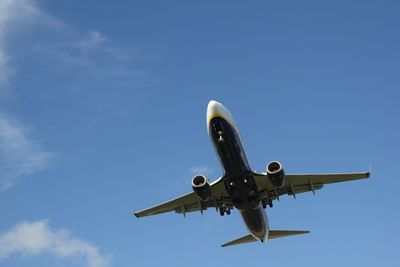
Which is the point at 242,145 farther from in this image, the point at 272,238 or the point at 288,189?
the point at 272,238

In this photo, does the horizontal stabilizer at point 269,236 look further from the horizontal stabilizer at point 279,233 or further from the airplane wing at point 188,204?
the airplane wing at point 188,204

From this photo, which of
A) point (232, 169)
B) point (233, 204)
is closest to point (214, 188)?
point (233, 204)

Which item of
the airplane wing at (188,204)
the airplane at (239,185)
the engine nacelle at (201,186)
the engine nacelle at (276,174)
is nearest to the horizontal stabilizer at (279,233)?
the airplane at (239,185)

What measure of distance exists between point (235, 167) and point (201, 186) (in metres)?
2.54

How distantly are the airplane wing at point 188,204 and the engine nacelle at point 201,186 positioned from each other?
392 cm

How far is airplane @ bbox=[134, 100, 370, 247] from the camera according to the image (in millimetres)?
34375

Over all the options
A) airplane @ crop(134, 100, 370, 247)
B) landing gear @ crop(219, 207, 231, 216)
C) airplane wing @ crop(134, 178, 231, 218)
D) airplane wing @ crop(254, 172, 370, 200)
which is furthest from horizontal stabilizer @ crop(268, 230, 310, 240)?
airplane wing @ crop(134, 178, 231, 218)

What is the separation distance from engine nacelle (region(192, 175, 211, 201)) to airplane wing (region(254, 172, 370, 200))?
13.1 ft

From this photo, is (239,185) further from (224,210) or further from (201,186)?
(224,210)

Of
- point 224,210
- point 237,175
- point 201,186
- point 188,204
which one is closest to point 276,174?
point 237,175

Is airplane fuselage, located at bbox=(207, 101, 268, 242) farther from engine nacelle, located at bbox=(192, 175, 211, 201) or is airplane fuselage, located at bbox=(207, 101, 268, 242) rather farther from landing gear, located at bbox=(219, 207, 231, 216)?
landing gear, located at bbox=(219, 207, 231, 216)

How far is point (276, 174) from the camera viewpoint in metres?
35.0

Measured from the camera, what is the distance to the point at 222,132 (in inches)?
1337

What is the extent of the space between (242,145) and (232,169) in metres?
2.13
